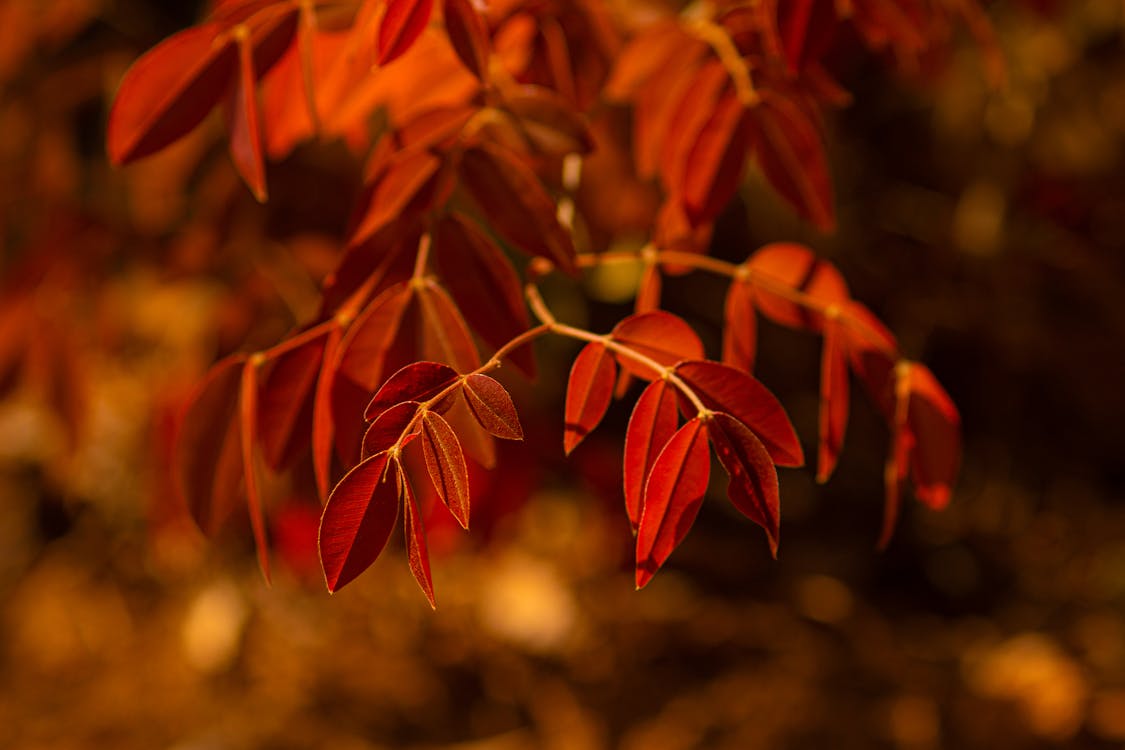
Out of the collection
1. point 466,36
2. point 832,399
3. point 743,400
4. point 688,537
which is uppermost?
point 466,36

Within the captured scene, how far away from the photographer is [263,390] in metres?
0.50

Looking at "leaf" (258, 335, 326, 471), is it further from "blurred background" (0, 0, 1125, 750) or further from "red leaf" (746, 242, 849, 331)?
"blurred background" (0, 0, 1125, 750)

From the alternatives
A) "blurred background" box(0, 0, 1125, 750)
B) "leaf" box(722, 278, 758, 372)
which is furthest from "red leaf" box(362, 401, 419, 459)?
"blurred background" box(0, 0, 1125, 750)

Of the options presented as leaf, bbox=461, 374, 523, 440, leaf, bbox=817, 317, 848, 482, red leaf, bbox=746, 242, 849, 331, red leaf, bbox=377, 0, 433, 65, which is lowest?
leaf, bbox=817, 317, 848, 482

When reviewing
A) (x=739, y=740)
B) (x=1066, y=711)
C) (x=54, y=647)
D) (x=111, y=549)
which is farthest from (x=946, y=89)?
(x=54, y=647)

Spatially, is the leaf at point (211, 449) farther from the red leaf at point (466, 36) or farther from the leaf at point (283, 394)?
the red leaf at point (466, 36)

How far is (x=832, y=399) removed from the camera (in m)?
0.52

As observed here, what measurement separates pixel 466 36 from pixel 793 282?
247 mm

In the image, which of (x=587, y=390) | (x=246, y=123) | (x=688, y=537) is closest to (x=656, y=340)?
(x=587, y=390)

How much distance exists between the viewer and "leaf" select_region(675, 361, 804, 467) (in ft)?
1.27

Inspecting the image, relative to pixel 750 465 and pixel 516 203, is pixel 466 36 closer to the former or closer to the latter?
pixel 516 203

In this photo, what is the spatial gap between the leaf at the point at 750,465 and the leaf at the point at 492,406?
0.09 m

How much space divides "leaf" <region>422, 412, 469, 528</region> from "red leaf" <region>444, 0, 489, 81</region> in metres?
0.20

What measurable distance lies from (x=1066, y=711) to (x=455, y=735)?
76 centimetres
